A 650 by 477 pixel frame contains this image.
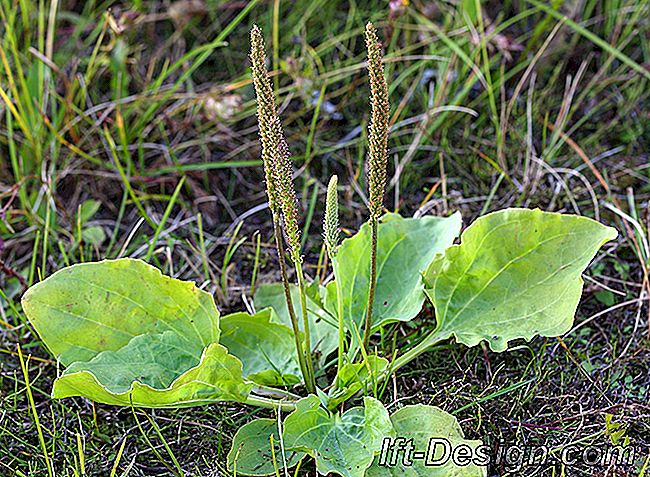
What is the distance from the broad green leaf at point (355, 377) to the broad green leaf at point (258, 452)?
16cm

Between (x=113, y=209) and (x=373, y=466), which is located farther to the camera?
(x=113, y=209)

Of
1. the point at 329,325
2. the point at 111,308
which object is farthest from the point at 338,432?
the point at 111,308

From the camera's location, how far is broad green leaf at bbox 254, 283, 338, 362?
210 centimetres

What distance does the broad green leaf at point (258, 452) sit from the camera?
1.72 metres

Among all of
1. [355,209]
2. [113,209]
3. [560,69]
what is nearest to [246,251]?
[355,209]

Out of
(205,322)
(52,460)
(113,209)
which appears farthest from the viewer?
(113,209)

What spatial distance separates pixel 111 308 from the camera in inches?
76.9

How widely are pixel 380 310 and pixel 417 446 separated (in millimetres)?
455

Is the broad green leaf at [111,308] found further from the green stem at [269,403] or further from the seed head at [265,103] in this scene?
the seed head at [265,103]

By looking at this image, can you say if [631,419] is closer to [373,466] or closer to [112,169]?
[373,466]

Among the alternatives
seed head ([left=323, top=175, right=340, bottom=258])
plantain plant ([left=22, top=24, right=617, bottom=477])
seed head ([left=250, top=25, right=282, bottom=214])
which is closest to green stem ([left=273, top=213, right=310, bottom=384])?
plantain plant ([left=22, top=24, right=617, bottom=477])

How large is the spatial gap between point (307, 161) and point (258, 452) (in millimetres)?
1221

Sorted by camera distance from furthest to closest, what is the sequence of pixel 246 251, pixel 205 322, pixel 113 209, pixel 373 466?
pixel 113 209 < pixel 246 251 < pixel 205 322 < pixel 373 466

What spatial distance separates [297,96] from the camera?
10.2 ft
